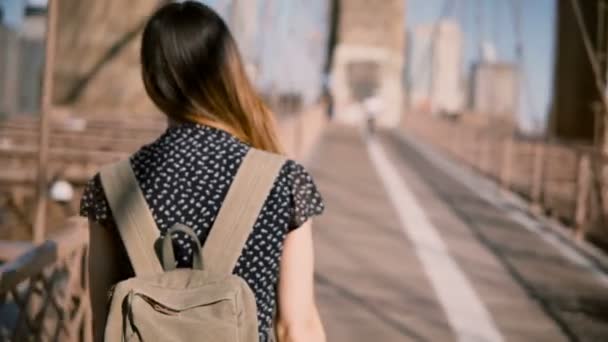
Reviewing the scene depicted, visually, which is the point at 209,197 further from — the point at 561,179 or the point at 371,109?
the point at 371,109

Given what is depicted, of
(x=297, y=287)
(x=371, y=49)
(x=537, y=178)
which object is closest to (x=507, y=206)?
(x=537, y=178)

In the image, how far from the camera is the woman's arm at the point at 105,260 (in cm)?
167

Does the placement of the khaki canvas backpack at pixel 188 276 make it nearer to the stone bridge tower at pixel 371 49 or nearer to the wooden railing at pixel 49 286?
the wooden railing at pixel 49 286

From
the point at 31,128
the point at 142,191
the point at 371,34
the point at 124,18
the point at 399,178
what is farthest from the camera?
the point at 371,34

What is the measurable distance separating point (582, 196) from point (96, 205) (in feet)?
23.1

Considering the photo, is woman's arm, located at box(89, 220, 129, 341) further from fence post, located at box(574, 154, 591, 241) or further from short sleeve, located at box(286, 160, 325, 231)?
fence post, located at box(574, 154, 591, 241)

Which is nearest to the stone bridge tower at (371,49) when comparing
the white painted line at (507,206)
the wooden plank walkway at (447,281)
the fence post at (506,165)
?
the white painted line at (507,206)

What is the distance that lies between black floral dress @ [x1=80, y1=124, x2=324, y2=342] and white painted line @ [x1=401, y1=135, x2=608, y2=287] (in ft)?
16.3

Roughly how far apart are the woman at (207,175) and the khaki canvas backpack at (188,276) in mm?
30

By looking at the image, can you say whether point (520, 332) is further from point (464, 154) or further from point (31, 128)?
point (464, 154)

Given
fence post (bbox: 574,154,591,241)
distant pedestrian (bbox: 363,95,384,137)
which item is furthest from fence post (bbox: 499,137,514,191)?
distant pedestrian (bbox: 363,95,384,137)

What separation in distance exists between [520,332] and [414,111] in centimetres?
3401

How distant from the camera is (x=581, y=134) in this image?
29.4 meters

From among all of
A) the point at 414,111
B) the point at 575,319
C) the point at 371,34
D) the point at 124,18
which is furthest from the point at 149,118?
the point at 371,34
